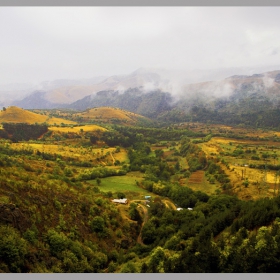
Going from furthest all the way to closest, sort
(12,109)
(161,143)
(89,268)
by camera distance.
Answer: (12,109), (161,143), (89,268)

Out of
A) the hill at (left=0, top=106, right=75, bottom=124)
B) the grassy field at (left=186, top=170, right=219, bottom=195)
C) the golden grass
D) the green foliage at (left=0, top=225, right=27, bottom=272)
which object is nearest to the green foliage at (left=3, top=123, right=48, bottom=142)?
the hill at (left=0, top=106, right=75, bottom=124)

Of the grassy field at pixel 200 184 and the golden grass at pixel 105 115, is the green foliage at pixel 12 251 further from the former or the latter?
the golden grass at pixel 105 115

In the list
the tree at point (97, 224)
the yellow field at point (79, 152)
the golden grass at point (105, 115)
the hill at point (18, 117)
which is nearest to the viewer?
the tree at point (97, 224)

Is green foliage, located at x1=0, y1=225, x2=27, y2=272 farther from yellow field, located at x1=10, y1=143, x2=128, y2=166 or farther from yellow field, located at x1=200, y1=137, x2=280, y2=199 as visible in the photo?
yellow field, located at x1=10, y1=143, x2=128, y2=166

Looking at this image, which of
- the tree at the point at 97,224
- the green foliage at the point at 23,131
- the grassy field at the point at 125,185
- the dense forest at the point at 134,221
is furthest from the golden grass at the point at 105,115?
the tree at the point at 97,224

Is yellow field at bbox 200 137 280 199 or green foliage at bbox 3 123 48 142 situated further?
green foliage at bbox 3 123 48 142

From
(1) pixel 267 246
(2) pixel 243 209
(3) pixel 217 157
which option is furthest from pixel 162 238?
(3) pixel 217 157

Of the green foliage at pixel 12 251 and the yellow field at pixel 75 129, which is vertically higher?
the yellow field at pixel 75 129

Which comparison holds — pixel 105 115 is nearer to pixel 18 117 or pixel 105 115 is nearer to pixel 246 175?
pixel 18 117

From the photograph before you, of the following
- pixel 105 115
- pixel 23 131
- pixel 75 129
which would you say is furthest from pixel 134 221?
pixel 105 115

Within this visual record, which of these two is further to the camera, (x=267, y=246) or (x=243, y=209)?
(x=243, y=209)

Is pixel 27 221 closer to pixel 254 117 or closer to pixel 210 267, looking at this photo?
pixel 210 267
